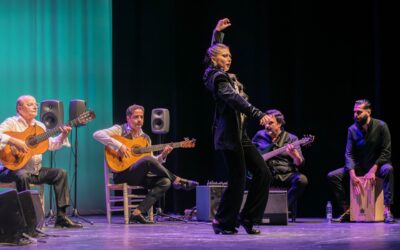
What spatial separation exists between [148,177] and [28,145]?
127 cm

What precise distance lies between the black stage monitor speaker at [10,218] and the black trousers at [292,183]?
10.9 ft

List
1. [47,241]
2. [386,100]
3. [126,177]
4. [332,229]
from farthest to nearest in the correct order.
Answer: [386,100] < [126,177] < [332,229] < [47,241]

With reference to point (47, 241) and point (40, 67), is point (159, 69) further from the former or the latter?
point (47, 241)

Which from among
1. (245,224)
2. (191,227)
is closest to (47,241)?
(245,224)

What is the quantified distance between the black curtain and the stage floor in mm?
2065

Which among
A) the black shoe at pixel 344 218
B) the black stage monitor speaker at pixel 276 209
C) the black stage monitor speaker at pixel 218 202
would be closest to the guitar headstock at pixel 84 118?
the black stage monitor speaker at pixel 218 202

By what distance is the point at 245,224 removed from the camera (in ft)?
16.3

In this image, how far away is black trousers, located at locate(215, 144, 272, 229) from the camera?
190 inches

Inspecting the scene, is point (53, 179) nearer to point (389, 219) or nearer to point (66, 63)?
point (66, 63)

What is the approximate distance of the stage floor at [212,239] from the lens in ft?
14.0

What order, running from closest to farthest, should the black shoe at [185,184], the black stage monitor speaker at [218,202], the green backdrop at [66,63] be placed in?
the black stage monitor speaker at [218,202] < the black shoe at [185,184] < the green backdrop at [66,63]

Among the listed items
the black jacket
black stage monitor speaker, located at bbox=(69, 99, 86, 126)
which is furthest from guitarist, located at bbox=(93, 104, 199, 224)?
the black jacket

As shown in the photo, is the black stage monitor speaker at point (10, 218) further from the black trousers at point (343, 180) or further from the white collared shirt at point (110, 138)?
the black trousers at point (343, 180)

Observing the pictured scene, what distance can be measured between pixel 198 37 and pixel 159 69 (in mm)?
658
